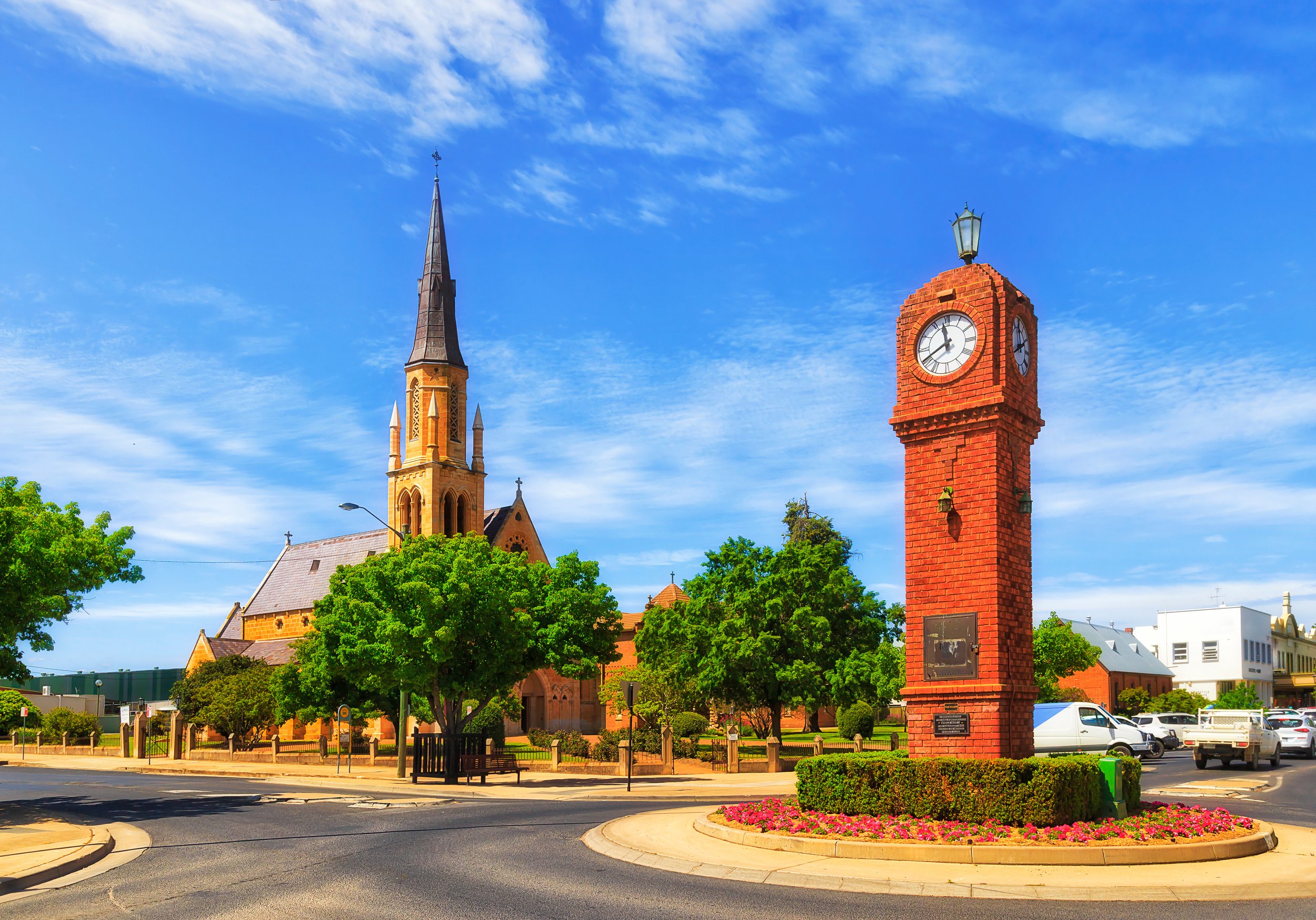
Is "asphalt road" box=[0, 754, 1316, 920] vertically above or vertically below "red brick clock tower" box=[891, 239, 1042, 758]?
below

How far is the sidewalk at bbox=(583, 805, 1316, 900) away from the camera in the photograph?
11.2m

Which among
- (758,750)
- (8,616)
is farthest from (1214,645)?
(8,616)

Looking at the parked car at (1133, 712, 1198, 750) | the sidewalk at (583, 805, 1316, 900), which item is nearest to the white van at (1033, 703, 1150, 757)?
the parked car at (1133, 712, 1198, 750)

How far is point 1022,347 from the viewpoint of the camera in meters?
16.5

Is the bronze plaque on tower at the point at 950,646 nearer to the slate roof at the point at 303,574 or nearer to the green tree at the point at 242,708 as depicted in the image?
the green tree at the point at 242,708

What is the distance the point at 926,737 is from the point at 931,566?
2.35 m

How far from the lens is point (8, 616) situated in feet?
67.5

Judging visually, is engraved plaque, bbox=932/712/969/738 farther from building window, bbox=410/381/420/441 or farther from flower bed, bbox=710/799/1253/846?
building window, bbox=410/381/420/441

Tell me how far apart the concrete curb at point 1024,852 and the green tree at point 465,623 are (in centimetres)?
1646

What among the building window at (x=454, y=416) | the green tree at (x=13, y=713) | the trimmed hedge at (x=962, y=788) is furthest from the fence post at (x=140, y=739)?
the trimmed hedge at (x=962, y=788)

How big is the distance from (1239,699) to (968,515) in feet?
253

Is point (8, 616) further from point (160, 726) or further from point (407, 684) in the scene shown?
point (160, 726)

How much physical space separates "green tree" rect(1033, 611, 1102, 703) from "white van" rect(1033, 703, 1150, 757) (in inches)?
776

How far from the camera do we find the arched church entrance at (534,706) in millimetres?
71438
